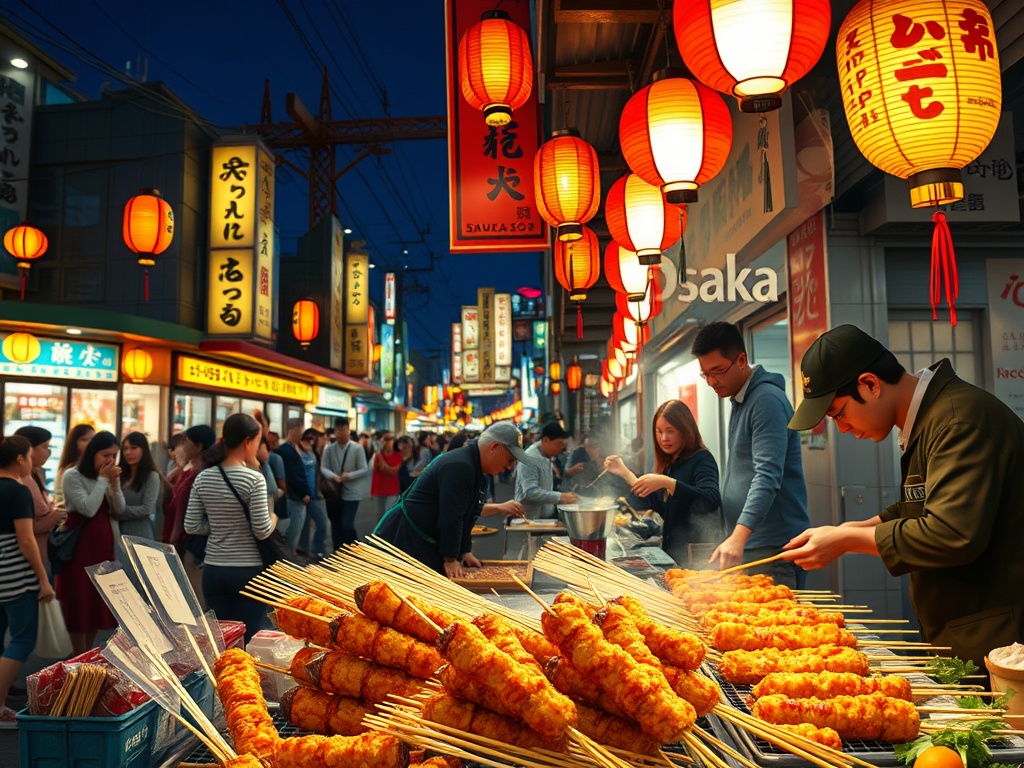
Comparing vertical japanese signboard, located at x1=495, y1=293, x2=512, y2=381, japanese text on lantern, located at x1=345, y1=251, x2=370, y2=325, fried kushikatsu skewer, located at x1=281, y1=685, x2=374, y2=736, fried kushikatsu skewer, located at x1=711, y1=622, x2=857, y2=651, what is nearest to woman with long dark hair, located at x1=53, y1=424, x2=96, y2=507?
fried kushikatsu skewer, located at x1=281, y1=685, x2=374, y2=736

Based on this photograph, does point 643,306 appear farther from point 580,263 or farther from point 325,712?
point 325,712

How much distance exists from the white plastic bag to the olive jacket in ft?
22.3

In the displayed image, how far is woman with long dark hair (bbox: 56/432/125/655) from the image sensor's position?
6793mm

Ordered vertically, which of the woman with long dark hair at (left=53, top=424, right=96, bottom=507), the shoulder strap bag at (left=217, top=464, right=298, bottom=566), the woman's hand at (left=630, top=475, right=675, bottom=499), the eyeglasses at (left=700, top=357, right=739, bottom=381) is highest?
the eyeglasses at (left=700, top=357, right=739, bottom=381)

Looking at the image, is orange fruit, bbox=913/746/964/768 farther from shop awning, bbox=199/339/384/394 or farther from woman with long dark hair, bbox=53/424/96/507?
shop awning, bbox=199/339/384/394

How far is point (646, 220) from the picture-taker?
6316 mm

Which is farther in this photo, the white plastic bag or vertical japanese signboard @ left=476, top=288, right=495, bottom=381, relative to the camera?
vertical japanese signboard @ left=476, top=288, right=495, bottom=381

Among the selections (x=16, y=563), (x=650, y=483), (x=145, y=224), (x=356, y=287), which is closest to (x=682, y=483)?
(x=650, y=483)

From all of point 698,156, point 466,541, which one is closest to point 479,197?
point 698,156

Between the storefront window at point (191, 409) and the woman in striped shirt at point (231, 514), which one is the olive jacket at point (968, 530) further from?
the storefront window at point (191, 409)

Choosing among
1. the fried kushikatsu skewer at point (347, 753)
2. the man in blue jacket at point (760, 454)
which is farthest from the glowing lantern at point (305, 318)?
the fried kushikatsu skewer at point (347, 753)

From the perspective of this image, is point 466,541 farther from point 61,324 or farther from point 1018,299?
point 61,324

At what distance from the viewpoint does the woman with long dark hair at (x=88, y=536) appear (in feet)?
22.3

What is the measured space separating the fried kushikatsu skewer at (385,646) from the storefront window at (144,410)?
1669 centimetres
